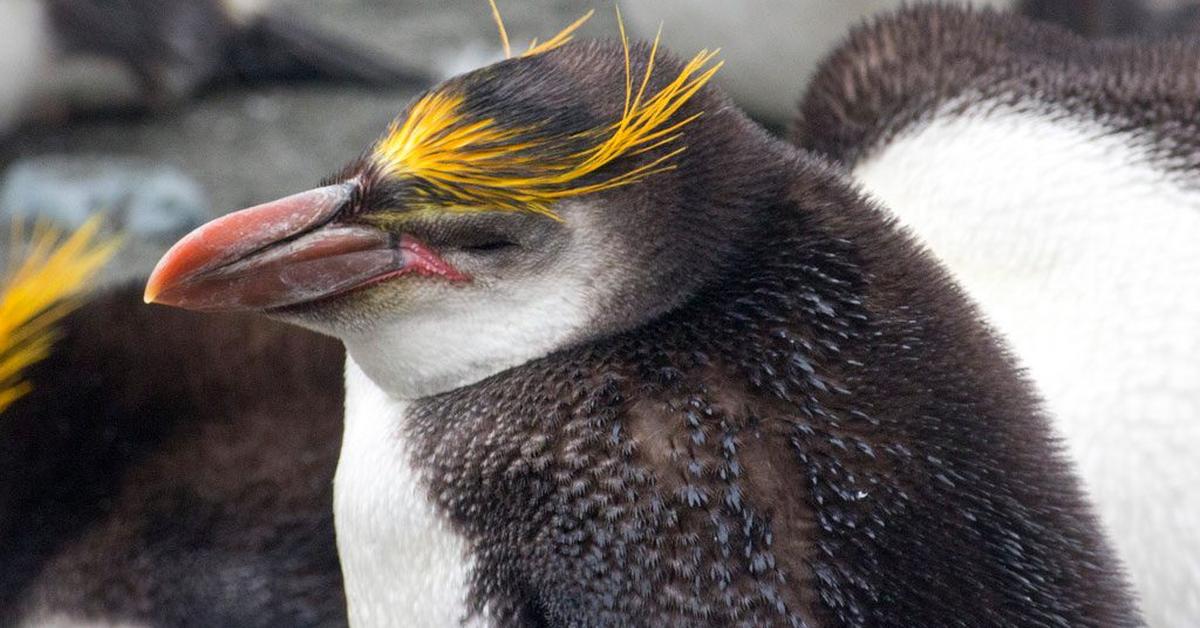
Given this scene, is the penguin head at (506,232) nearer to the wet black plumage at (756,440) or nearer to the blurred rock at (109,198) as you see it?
the wet black plumage at (756,440)

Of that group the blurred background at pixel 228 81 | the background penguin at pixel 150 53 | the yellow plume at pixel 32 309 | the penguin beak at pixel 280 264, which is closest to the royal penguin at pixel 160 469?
the yellow plume at pixel 32 309

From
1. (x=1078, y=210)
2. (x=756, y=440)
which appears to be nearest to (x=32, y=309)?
(x=756, y=440)

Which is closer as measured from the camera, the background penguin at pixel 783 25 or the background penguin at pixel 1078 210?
the background penguin at pixel 1078 210

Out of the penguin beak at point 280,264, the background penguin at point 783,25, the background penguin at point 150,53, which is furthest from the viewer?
the background penguin at point 150,53

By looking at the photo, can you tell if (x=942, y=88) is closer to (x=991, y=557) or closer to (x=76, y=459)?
(x=991, y=557)

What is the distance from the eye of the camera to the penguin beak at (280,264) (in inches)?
63.5

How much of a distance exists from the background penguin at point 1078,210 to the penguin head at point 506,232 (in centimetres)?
65

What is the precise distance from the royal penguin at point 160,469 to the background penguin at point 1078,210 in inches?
34.7

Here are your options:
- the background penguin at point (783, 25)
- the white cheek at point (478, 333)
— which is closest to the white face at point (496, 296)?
the white cheek at point (478, 333)

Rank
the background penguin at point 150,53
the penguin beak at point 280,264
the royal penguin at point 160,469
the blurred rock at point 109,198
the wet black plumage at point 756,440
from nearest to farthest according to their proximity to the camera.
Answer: the wet black plumage at point 756,440
the penguin beak at point 280,264
the royal penguin at point 160,469
the blurred rock at point 109,198
the background penguin at point 150,53

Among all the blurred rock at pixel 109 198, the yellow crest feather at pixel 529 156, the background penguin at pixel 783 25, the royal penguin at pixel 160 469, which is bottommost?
the blurred rock at pixel 109 198

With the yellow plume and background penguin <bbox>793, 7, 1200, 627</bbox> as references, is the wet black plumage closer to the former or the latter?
background penguin <bbox>793, 7, 1200, 627</bbox>

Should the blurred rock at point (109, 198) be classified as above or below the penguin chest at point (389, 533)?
below

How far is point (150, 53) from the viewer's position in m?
4.93
